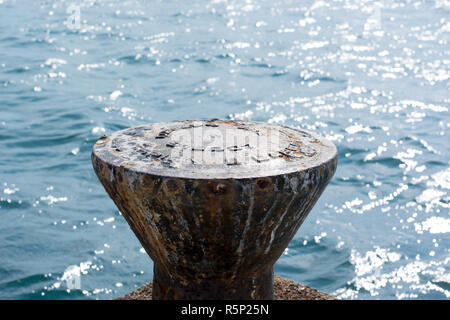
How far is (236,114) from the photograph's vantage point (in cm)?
976

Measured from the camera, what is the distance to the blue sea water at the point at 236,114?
18.3ft

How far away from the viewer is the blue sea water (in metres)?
5.57

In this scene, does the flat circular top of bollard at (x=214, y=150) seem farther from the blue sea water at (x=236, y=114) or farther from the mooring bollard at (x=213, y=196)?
the blue sea water at (x=236, y=114)

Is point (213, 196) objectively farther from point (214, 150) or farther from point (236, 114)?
point (236, 114)

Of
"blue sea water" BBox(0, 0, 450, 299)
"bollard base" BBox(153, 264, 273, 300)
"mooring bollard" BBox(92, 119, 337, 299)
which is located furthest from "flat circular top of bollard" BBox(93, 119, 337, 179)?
"blue sea water" BBox(0, 0, 450, 299)

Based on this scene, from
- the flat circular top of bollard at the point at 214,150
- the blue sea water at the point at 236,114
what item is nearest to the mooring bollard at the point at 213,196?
the flat circular top of bollard at the point at 214,150

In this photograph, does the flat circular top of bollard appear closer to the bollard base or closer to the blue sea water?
the bollard base

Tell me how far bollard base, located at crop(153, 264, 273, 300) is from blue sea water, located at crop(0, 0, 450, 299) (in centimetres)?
237

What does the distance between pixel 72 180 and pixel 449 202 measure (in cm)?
416

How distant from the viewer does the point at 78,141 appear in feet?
28.5

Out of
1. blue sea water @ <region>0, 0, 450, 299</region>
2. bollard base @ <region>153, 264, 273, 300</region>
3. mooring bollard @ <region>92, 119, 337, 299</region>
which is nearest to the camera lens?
mooring bollard @ <region>92, 119, 337, 299</region>

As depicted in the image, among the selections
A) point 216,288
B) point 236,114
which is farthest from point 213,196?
point 236,114

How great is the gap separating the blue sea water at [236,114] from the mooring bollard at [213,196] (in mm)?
2561

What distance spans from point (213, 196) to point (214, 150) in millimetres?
337
